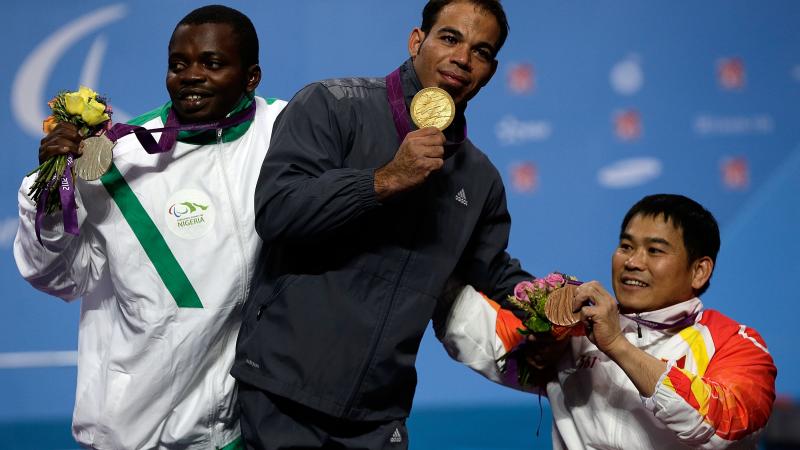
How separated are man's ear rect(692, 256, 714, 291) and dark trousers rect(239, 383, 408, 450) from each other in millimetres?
926

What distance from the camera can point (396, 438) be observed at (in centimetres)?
247

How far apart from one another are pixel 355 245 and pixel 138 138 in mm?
592

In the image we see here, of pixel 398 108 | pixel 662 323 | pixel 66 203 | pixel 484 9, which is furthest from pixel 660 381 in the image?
pixel 66 203

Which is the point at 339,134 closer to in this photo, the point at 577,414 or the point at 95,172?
the point at 95,172

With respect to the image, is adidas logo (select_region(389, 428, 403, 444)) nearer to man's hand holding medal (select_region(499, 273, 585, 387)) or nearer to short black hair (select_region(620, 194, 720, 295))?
man's hand holding medal (select_region(499, 273, 585, 387))

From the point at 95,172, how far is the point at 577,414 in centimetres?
136

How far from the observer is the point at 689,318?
8.62 feet

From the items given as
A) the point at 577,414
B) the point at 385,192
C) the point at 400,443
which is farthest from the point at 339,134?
the point at 577,414

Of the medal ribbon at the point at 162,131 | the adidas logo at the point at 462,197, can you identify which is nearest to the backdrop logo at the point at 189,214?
the medal ribbon at the point at 162,131

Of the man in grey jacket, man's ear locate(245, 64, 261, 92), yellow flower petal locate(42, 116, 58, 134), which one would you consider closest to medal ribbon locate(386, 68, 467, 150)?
the man in grey jacket

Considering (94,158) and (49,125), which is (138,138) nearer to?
(94,158)

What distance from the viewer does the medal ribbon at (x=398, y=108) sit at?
8.13 ft

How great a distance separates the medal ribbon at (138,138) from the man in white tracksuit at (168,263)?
2 centimetres

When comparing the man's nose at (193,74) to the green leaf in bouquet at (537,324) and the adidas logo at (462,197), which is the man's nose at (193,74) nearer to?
the adidas logo at (462,197)
